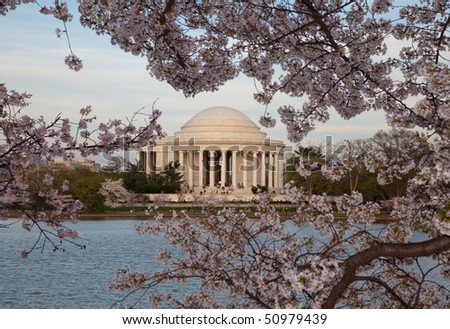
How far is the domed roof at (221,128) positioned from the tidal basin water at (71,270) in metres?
38.4

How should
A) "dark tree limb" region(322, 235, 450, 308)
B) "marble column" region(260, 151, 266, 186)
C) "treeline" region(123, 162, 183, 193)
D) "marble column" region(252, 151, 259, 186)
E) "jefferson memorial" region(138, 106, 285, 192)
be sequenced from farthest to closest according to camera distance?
"marble column" region(260, 151, 266, 186) → "marble column" region(252, 151, 259, 186) → "jefferson memorial" region(138, 106, 285, 192) → "treeline" region(123, 162, 183, 193) → "dark tree limb" region(322, 235, 450, 308)

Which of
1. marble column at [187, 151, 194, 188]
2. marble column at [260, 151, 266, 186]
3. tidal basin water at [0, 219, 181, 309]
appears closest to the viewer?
tidal basin water at [0, 219, 181, 309]

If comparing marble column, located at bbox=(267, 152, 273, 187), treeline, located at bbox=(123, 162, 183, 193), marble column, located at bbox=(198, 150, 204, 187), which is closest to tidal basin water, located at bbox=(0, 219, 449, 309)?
treeline, located at bbox=(123, 162, 183, 193)

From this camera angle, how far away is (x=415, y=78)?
6957mm

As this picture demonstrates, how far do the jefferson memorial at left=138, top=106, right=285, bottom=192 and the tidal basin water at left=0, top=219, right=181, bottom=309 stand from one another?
38.3 metres

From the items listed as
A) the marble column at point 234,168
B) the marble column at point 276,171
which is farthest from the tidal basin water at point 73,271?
the marble column at point 276,171

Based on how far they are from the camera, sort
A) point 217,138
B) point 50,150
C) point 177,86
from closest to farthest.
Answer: point 50,150 < point 177,86 < point 217,138

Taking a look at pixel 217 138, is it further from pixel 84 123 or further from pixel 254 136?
pixel 84 123

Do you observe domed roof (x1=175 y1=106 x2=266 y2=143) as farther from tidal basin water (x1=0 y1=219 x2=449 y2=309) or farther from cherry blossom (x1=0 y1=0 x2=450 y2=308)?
cherry blossom (x1=0 y1=0 x2=450 y2=308)

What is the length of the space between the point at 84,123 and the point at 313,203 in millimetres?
2736

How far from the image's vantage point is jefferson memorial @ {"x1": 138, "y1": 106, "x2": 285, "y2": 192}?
7006 cm
